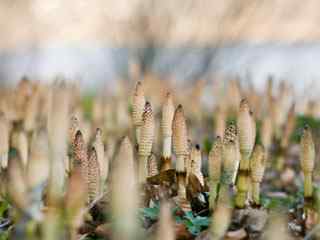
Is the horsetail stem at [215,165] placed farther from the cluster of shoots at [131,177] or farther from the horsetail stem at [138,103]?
the horsetail stem at [138,103]

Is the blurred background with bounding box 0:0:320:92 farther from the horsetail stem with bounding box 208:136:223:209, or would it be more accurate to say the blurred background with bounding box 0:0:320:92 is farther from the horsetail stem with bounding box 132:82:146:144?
the horsetail stem with bounding box 208:136:223:209

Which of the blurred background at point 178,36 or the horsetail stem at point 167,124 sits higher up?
the blurred background at point 178,36

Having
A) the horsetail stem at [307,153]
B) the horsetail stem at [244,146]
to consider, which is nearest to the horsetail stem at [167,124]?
the horsetail stem at [244,146]

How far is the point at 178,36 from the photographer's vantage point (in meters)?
5.61

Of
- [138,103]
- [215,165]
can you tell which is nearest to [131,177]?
[215,165]

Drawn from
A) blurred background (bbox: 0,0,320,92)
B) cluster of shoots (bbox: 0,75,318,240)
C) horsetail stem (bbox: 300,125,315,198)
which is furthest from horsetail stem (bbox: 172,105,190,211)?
blurred background (bbox: 0,0,320,92)

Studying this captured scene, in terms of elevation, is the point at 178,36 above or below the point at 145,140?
above

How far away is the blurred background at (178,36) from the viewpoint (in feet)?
17.2

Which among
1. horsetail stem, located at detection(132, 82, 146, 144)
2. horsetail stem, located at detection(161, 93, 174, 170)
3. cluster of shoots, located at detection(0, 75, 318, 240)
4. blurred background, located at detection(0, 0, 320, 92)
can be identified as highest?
blurred background, located at detection(0, 0, 320, 92)

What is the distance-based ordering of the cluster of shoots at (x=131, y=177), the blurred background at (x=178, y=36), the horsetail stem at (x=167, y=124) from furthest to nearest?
the blurred background at (x=178, y=36) < the horsetail stem at (x=167, y=124) < the cluster of shoots at (x=131, y=177)

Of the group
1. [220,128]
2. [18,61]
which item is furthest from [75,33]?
[220,128]

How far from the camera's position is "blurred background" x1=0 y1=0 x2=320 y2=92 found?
17.2 ft

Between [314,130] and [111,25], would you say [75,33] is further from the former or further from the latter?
[314,130]

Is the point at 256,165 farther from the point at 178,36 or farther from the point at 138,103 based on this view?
the point at 178,36
